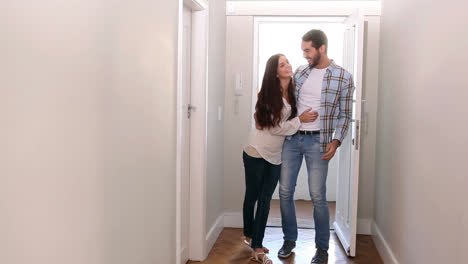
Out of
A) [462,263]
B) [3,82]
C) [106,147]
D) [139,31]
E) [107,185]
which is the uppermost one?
[139,31]

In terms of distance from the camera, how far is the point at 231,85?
4543 millimetres

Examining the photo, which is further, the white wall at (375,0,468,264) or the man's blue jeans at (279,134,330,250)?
the man's blue jeans at (279,134,330,250)

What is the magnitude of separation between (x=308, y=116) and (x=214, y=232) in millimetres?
1396

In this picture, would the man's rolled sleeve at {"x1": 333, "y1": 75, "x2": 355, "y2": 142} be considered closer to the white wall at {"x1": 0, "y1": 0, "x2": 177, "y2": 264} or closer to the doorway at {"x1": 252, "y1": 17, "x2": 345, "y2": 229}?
the white wall at {"x1": 0, "y1": 0, "x2": 177, "y2": 264}

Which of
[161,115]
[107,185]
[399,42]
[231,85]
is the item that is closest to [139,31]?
[161,115]

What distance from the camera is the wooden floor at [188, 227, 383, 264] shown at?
11.8ft

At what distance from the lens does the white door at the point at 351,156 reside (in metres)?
3.64

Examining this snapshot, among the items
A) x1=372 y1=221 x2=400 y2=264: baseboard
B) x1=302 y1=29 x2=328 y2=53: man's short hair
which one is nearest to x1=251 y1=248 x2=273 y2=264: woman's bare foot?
x1=372 y1=221 x2=400 y2=264: baseboard

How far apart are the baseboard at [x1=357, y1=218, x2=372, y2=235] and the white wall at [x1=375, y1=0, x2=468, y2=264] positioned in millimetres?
550

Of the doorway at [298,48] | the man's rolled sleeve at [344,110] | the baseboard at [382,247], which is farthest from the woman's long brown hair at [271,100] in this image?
the doorway at [298,48]

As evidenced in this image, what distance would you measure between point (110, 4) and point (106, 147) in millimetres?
531

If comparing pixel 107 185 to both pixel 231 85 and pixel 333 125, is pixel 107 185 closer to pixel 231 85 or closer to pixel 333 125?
pixel 333 125

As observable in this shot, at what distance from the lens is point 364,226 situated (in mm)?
4453

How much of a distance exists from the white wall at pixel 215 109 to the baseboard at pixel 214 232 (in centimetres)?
4
